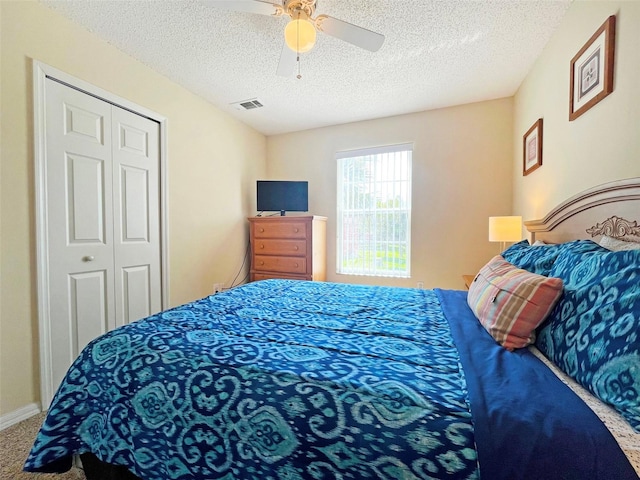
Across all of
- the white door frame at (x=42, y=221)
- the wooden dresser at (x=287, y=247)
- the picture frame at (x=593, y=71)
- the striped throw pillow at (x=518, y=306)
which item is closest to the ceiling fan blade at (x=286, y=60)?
the white door frame at (x=42, y=221)

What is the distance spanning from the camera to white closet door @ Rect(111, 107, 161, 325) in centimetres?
224

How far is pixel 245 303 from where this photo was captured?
63.2 inches

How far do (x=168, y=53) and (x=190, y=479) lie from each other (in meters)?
2.78

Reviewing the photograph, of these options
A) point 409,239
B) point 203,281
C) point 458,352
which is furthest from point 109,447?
point 409,239

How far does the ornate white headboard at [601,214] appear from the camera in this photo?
110cm

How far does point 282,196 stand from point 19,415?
293cm

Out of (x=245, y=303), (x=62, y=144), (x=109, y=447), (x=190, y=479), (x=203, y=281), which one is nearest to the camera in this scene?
(x=190, y=479)

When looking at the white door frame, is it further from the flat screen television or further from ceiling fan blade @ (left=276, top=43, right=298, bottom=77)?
the flat screen television

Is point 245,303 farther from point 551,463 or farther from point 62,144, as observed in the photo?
point 62,144

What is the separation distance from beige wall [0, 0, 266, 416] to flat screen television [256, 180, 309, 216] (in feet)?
0.93

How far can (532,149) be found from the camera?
2.40 meters

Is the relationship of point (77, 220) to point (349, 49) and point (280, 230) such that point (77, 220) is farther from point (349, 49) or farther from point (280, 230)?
point (349, 49)

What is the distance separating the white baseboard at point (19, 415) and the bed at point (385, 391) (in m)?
0.99

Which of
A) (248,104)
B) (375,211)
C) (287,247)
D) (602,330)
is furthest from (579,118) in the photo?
(248,104)
